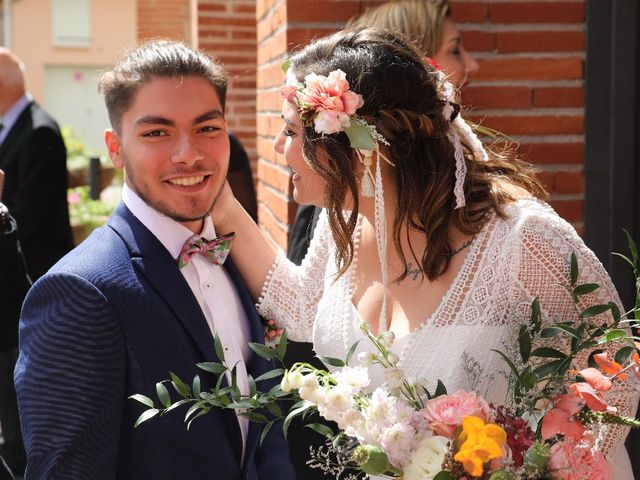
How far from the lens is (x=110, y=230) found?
234 centimetres

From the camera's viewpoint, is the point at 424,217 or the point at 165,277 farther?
the point at 424,217

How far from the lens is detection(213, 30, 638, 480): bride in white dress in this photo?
243 centimetres

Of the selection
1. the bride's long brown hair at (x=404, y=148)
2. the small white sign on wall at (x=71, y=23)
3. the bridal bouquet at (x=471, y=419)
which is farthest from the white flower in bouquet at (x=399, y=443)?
the small white sign on wall at (x=71, y=23)

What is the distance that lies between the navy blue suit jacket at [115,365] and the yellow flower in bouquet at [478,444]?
76 centimetres

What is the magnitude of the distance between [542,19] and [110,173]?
5607mm

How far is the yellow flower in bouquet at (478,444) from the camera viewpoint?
1.64 m

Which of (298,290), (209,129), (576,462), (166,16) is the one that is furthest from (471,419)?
(166,16)

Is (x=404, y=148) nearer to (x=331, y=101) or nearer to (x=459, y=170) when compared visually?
(x=459, y=170)

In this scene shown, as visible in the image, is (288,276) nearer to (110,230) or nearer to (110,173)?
(110,230)

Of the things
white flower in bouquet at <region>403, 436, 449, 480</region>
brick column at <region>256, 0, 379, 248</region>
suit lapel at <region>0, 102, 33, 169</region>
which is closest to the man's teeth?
white flower in bouquet at <region>403, 436, 449, 480</region>

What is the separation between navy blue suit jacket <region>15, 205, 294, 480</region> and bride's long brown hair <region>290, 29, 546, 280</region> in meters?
0.53

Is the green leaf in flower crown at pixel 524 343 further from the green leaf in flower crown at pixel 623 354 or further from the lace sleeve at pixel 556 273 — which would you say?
the lace sleeve at pixel 556 273

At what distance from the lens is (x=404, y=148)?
2.57 metres

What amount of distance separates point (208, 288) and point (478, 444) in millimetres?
1010
